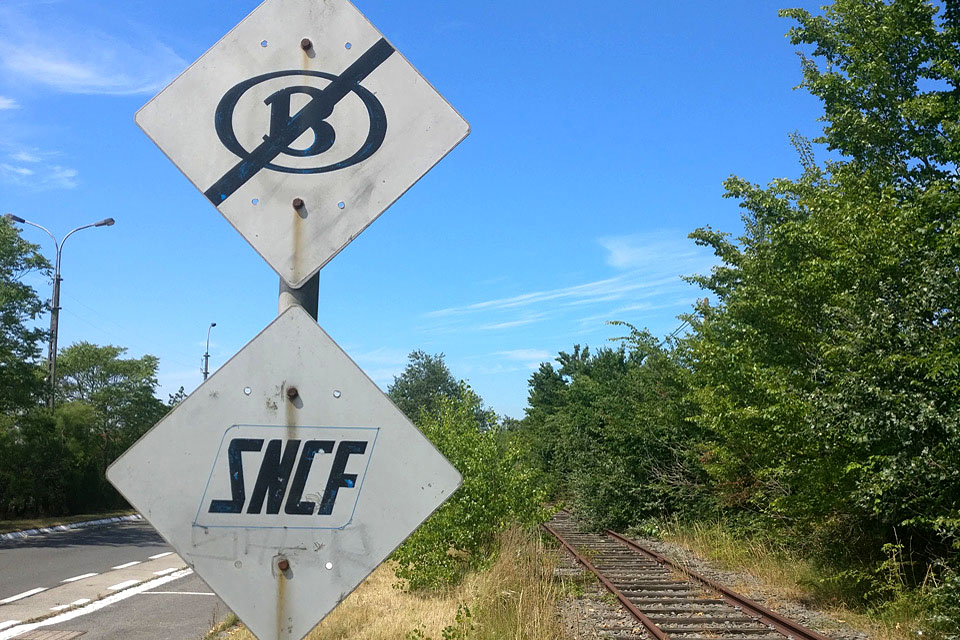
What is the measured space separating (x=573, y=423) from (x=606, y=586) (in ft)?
61.6

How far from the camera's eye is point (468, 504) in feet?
38.2

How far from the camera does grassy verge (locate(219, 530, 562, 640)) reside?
7.84m

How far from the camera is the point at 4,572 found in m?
15.8

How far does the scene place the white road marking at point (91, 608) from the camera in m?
9.99

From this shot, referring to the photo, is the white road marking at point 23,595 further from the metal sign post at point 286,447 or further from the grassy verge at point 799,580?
the metal sign post at point 286,447

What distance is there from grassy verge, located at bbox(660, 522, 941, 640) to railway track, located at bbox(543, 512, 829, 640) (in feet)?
3.18

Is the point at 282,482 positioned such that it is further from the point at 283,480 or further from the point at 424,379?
the point at 424,379

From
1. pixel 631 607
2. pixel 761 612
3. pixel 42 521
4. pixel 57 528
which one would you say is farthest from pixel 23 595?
pixel 42 521

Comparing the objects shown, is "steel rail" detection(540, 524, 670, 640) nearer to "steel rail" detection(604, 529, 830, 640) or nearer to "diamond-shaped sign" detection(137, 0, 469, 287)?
"steel rail" detection(604, 529, 830, 640)

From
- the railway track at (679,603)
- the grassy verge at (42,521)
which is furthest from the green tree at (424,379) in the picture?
the railway track at (679,603)

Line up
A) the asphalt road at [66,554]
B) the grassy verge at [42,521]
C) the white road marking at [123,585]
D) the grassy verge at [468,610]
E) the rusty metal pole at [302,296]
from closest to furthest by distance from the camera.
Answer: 1. the rusty metal pole at [302,296]
2. the grassy verge at [468,610]
3. the white road marking at [123,585]
4. the asphalt road at [66,554]
5. the grassy verge at [42,521]

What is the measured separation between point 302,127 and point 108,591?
43.6 ft

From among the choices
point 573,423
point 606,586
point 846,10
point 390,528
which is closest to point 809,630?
point 606,586

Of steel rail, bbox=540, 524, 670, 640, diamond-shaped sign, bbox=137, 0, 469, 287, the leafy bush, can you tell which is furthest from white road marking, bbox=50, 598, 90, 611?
diamond-shaped sign, bbox=137, 0, 469, 287
